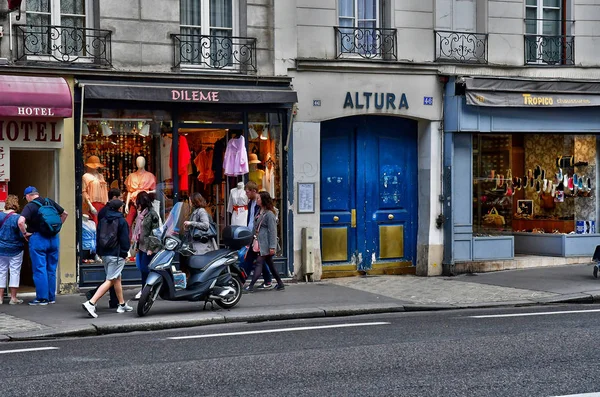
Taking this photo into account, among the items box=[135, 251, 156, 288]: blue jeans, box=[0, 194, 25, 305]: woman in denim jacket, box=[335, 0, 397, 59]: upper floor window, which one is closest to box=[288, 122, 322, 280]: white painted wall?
box=[335, 0, 397, 59]: upper floor window

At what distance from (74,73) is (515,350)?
29.4ft

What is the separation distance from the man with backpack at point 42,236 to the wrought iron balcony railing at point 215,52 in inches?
144

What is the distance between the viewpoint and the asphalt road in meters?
8.23

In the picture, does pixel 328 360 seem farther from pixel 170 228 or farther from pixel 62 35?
pixel 62 35

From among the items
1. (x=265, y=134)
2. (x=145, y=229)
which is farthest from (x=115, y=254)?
(x=265, y=134)

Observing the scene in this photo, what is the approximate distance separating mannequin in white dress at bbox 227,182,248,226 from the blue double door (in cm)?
166

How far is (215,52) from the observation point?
17516mm

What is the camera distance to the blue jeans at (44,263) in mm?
14609

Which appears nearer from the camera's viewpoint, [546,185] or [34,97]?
[34,97]

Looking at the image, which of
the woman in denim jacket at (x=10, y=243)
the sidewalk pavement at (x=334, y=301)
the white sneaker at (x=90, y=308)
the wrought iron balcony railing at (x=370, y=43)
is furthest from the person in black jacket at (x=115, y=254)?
the wrought iron balcony railing at (x=370, y=43)

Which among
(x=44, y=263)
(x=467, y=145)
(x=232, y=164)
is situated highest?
(x=467, y=145)

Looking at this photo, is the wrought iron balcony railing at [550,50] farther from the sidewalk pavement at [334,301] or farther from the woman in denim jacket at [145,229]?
the woman in denim jacket at [145,229]

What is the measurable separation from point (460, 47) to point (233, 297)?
7686 mm

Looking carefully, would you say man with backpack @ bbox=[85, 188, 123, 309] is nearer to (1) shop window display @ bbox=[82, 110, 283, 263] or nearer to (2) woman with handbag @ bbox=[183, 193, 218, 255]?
(2) woman with handbag @ bbox=[183, 193, 218, 255]
